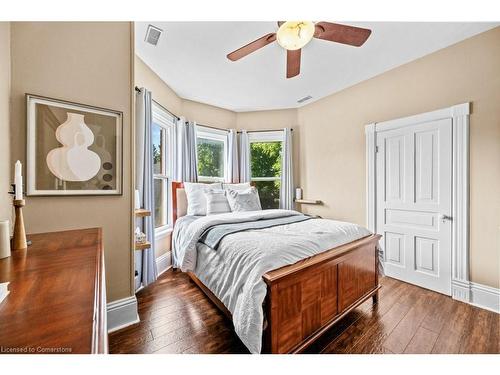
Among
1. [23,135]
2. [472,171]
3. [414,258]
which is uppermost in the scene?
[23,135]

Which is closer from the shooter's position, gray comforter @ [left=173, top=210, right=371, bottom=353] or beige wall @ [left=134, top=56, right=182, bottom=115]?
gray comforter @ [left=173, top=210, right=371, bottom=353]

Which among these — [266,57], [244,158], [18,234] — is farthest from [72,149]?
[244,158]

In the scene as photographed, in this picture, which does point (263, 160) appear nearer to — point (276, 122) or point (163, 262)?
point (276, 122)

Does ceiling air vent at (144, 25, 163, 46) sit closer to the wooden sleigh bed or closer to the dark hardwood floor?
the wooden sleigh bed

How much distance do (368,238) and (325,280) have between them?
76 cm

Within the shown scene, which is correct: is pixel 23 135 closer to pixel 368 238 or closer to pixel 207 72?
pixel 207 72

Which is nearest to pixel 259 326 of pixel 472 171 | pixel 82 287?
pixel 82 287

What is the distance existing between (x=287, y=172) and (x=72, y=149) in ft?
10.6

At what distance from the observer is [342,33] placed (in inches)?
68.2

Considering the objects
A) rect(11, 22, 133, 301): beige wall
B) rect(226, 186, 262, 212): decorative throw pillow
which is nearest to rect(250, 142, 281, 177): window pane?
rect(226, 186, 262, 212): decorative throw pillow

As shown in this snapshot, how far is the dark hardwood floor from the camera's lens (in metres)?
1.57

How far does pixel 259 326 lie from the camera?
124 centimetres

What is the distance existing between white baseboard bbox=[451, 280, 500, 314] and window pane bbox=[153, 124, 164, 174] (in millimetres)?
3878
